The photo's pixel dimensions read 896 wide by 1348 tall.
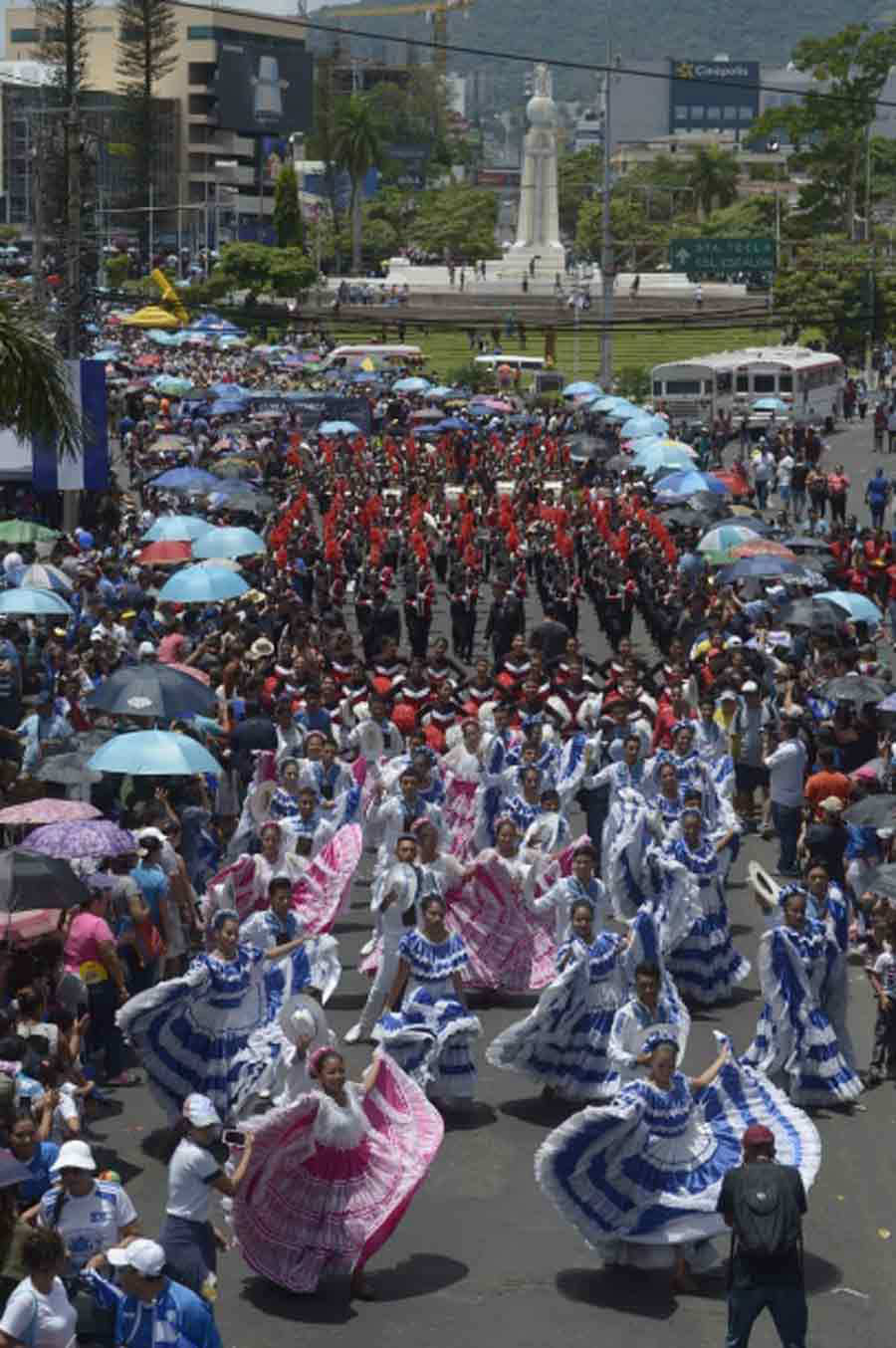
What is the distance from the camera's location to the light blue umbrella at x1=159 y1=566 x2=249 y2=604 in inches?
1072

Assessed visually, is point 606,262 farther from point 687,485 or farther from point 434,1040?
point 434,1040

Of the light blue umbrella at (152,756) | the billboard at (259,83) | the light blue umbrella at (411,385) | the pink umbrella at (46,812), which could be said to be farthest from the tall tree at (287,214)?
the pink umbrella at (46,812)

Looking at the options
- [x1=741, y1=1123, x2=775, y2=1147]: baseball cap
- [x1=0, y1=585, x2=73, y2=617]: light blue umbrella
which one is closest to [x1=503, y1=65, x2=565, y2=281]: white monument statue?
[x1=0, y1=585, x2=73, y2=617]: light blue umbrella

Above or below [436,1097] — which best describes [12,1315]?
above

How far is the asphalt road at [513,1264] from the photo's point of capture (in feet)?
38.4

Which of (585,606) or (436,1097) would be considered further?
(585,606)

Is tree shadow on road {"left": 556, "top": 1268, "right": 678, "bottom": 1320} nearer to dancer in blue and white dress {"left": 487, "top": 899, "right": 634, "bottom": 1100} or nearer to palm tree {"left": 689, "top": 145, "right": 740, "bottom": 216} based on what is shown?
dancer in blue and white dress {"left": 487, "top": 899, "right": 634, "bottom": 1100}

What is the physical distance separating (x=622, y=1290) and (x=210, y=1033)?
9.47ft

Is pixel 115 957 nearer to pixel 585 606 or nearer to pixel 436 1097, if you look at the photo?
pixel 436 1097

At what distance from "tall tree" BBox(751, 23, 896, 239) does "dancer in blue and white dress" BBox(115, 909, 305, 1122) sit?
107414 millimetres

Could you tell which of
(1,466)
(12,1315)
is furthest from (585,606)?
(12,1315)

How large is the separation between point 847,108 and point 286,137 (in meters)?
56.7

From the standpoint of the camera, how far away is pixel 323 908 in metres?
17.3

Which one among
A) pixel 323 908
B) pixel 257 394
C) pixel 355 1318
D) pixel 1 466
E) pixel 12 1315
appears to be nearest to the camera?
pixel 12 1315
